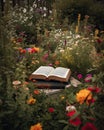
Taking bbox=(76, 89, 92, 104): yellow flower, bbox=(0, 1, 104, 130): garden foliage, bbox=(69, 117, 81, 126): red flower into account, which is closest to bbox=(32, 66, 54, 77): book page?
bbox=(0, 1, 104, 130): garden foliage

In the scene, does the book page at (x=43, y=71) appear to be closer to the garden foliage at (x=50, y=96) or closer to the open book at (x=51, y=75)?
the open book at (x=51, y=75)

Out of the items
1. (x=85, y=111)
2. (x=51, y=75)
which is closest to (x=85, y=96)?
(x=85, y=111)

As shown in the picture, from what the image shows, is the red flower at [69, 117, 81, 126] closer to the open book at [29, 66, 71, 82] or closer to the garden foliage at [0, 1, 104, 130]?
the garden foliage at [0, 1, 104, 130]

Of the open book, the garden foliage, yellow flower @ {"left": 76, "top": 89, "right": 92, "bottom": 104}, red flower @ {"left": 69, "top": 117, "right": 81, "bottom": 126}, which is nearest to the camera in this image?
red flower @ {"left": 69, "top": 117, "right": 81, "bottom": 126}

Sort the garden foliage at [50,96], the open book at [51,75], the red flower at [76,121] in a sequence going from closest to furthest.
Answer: the red flower at [76,121], the garden foliage at [50,96], the open book at [51,75]

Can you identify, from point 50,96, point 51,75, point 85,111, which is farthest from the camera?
point 51,75

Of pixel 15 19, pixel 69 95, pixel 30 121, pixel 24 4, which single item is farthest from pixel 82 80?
pixel 24 4

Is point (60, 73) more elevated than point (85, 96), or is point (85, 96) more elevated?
point (85, 96)

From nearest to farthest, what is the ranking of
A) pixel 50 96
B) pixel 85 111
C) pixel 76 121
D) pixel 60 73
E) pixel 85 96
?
pixel 76 121, pixel 85 96, pixel 85 111, pixel 50 96, pixel 60 73

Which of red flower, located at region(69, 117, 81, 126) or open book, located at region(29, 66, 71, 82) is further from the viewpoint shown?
open book, located at region(29, 66, 71, 82)

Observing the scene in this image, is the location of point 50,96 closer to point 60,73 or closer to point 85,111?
point 60,73

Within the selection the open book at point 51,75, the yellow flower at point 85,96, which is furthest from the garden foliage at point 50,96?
the open book at point 51,75

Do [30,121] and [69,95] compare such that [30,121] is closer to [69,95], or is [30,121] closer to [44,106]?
[44,106]

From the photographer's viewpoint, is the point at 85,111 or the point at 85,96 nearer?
the point at 85,96
